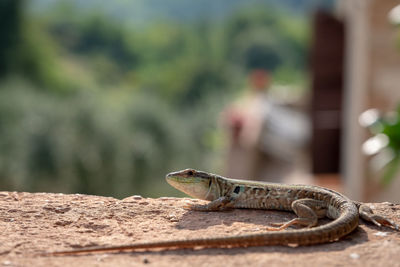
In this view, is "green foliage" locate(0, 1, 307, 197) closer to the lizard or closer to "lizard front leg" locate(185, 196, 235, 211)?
the lizard

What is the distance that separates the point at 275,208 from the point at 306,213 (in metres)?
0.45

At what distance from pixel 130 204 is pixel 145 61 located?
4927cm

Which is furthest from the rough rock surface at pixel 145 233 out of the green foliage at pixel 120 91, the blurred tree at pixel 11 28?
the blurred tree at pixel 11 28

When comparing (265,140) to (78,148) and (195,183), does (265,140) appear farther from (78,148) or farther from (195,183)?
(195,183)

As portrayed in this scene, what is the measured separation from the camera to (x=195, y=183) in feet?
14.4

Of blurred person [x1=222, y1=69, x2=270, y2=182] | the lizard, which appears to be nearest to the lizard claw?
the lizard

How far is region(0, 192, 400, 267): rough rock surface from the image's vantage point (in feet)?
10.1

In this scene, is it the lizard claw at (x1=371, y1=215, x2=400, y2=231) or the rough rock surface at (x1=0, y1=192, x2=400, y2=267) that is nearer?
the rough rock surface at (x1=0, y1=192, x2=400, y2=267)

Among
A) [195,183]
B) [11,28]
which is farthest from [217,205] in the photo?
[11,28]

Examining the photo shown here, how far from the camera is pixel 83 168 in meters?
16.0

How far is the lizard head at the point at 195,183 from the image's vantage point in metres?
4.39

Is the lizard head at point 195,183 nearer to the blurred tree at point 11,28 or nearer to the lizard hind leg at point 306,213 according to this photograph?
the lizard hind leg at point 306,213

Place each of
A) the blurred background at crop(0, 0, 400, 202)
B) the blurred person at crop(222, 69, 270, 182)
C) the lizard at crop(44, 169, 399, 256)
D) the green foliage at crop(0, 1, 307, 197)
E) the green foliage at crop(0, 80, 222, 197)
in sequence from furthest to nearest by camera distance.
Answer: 1. the green foliage at crop(0, 1, 307, 197)
2. the green foliage at crop(0, 80, 222, 197)
3. the blurred person at crop(222, 69, 270, 182)
4. the blurred background at crop(0, 0, 400, 202)
5. the lizard at crop(44, 169, 399, 256)

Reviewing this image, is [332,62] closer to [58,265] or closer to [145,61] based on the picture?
[58,265]
